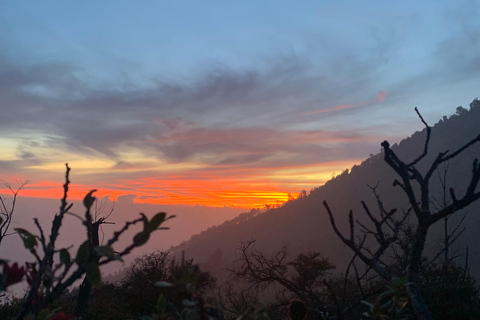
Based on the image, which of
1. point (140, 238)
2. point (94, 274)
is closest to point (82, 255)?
Result: point (94, 274)

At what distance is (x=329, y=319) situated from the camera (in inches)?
84.4

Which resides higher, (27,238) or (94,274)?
(27,238)

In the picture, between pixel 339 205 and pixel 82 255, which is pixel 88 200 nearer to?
pixel 82 255

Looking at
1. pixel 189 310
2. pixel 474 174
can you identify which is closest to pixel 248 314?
pixel 189 310

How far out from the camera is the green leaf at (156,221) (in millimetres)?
1509

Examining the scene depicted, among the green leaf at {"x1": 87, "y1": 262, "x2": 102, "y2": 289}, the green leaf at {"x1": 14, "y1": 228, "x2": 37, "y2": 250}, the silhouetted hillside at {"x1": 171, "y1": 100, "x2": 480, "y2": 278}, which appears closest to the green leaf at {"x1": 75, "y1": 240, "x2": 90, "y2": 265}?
the green leaf at {"x1": 87, "y1": 262, "x2": 102, "y2": 289}

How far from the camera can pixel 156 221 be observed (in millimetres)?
1525

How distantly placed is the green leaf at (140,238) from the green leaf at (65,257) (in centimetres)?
48

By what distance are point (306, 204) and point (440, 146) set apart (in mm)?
51871

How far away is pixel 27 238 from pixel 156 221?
0.64 m

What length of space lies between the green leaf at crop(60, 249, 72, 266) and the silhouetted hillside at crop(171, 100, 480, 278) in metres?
89.8

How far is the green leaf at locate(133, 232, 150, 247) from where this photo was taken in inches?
59.1

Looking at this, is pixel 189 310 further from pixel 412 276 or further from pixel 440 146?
pixel 440 146

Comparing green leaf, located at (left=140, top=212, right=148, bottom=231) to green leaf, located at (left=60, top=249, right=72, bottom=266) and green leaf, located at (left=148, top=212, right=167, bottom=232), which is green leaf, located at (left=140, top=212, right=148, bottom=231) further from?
green leaf, located at (left=60, top=249, right=72, bottom=266)
